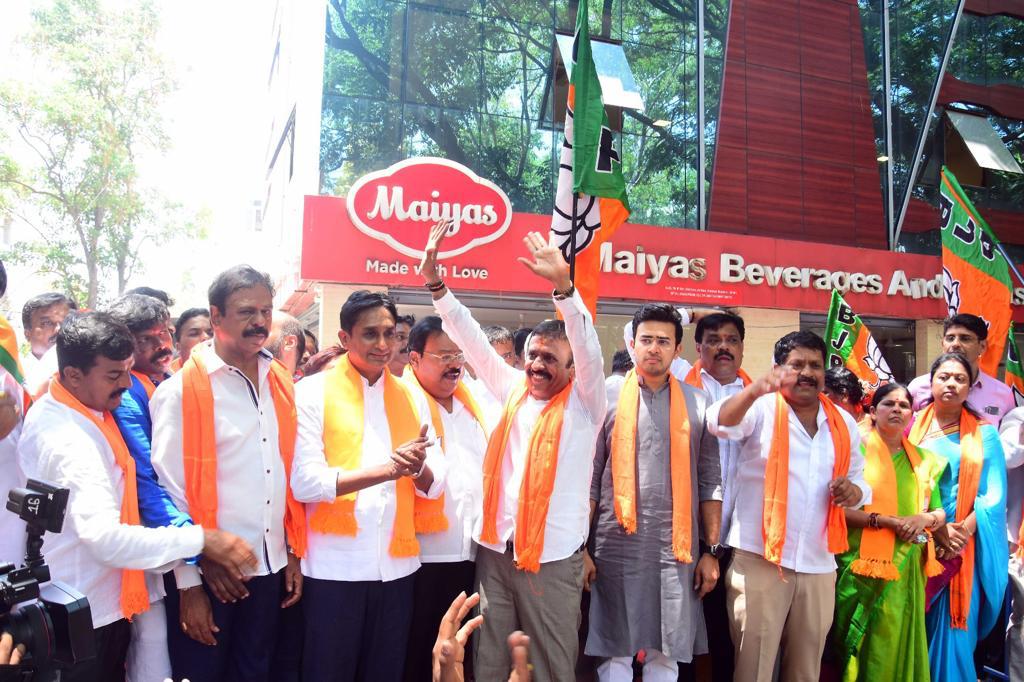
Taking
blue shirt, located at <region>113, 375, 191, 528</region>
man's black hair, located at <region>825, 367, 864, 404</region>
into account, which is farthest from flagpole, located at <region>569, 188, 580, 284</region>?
blue shirt, located at <region>113, 375, 191, 528</region>

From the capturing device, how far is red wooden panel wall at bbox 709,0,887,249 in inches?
483

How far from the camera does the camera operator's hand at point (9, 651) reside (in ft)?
5.30

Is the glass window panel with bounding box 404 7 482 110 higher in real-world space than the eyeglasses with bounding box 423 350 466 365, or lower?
higher

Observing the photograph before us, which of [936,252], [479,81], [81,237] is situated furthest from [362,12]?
[81,237]

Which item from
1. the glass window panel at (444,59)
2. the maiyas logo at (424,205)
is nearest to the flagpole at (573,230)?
the maiyas logo at (424,205)

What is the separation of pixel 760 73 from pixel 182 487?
1216cm

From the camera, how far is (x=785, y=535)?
3.21 metres

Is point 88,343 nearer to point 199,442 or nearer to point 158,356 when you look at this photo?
point 199,442

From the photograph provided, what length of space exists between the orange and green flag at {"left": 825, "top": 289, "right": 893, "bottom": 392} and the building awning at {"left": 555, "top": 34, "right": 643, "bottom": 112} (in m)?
6.27

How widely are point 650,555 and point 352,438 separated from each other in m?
1.32

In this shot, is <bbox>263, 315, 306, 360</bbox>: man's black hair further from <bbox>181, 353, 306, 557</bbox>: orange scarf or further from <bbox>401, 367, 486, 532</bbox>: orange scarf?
<bbox>181, 353, 306, 557</bbox>: orange scarf

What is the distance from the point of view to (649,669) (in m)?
3.14

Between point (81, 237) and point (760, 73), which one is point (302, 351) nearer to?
point (760, 73)

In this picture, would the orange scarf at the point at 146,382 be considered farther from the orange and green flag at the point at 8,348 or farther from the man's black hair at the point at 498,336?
the man's black hair at the point at 498,336
